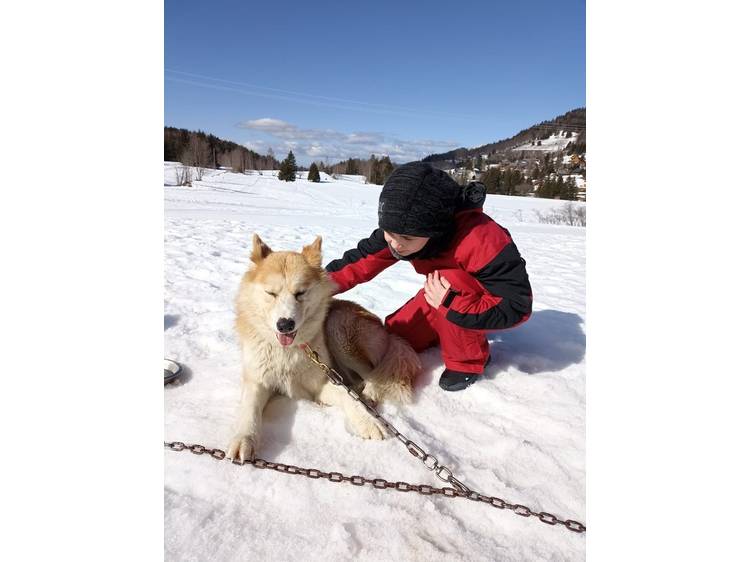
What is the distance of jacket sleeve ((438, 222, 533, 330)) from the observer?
6.34ft

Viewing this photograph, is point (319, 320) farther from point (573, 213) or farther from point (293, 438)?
point (573, 213)

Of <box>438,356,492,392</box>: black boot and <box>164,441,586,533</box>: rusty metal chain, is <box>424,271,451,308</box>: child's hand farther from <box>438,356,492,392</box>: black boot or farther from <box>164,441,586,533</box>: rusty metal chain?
<box>164,441,586,533</box>: rusty metal chain

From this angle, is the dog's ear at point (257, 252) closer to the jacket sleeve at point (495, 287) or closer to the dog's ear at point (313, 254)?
the dog's ear at point (313, 254)

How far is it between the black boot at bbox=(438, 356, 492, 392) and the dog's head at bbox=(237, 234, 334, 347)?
70 cm

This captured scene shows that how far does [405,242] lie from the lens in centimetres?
192

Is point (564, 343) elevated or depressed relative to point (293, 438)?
elevated

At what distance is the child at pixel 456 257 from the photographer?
181 centimetres

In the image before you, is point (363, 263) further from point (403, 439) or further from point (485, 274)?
point (403, 439)

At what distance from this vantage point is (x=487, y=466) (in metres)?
1.59

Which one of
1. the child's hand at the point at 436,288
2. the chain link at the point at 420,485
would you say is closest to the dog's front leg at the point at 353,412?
the chain link at the point at 420,485

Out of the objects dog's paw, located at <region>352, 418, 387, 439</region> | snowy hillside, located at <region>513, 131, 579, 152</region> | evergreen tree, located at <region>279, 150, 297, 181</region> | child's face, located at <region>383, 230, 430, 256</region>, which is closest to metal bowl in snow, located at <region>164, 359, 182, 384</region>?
dog's paw, located at <region>352, 418, 387, 439</region>

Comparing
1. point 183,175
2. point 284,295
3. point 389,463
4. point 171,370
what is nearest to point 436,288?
point 284,295
